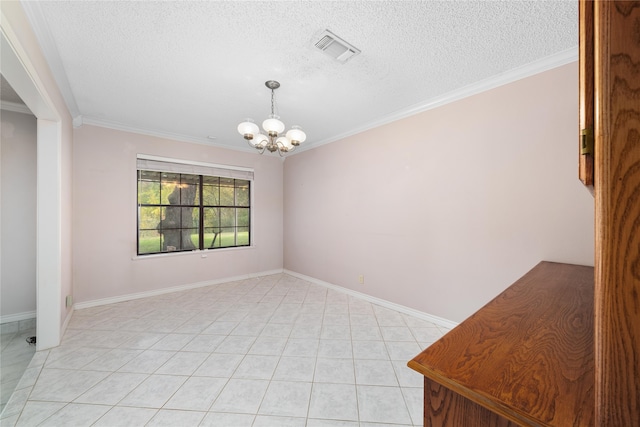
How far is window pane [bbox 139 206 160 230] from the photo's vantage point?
12.7 ft

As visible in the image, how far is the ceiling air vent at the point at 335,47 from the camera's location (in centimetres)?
181

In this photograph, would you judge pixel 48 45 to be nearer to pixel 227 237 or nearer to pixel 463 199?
pixel 227 237

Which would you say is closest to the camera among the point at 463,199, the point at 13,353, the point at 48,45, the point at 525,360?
the point at 525,360

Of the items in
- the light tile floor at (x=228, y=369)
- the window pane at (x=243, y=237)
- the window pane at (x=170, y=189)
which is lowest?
the light tile floor at (x=228, y=369)

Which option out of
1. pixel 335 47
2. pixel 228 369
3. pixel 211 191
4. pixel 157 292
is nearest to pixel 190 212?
pixel 211 191

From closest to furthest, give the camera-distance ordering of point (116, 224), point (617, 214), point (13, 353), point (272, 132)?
point (617, 214), point (272, 132), point (13, 353), point (116, 224)

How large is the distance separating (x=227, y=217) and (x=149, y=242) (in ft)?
4.22

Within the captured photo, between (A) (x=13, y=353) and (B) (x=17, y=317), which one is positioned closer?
(A) (x=13, y=353)

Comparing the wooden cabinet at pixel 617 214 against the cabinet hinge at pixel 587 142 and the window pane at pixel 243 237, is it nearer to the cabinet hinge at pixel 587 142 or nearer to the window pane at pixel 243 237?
the cabinet hinge at pixel 587 142

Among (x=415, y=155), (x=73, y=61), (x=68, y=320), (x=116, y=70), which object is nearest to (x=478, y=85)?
(x=415, y=155)

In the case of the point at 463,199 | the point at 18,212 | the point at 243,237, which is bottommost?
the point at 243,237

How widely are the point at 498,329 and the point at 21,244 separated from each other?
4765mm

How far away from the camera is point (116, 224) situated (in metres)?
3.60

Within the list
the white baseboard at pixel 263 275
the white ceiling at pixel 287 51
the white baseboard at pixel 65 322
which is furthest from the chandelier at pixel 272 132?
A: the white baseboard at pixel 65 322
